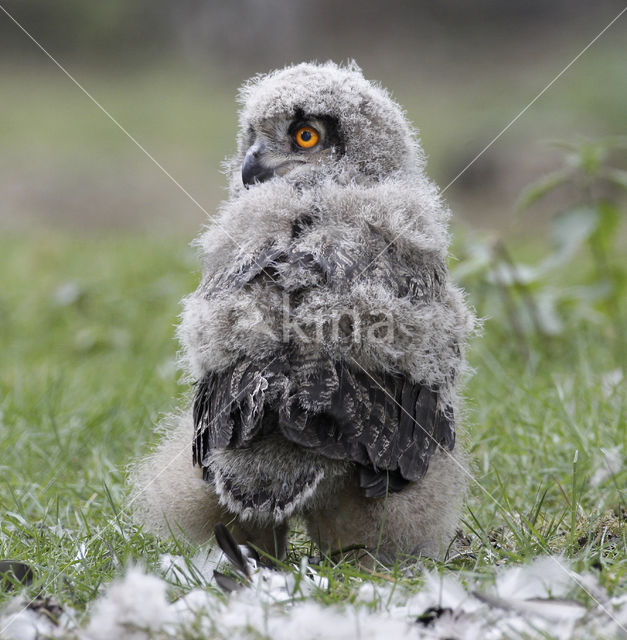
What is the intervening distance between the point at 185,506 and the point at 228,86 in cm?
1888

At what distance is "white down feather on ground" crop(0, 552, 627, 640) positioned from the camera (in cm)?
209

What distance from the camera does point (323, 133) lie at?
9.62 ft

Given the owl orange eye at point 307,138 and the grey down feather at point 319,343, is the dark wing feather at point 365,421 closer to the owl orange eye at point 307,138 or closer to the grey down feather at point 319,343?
the grey down feather at point 319,343

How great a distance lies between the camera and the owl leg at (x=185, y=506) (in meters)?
2.73

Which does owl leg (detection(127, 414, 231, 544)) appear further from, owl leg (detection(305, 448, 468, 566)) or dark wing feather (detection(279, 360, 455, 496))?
dark wing feather (detection(279, 360, 455, 496))

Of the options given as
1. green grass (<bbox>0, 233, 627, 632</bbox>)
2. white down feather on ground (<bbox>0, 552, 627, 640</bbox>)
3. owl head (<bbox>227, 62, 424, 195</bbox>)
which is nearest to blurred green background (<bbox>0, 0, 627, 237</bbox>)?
green grass (<bbox>0, 233, 627, 632</bbox>)

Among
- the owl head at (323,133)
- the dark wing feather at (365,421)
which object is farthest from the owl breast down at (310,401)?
the owl head at (323,133)

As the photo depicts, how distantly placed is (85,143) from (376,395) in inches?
575

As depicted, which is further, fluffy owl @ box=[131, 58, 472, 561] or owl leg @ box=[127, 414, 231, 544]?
owl leg @ box=[127, 414, 231, 544]

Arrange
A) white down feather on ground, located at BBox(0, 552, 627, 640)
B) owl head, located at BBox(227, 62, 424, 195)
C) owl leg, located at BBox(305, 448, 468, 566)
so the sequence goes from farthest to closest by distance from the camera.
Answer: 1. owl head, located at BBox(227, 62, 424, 195)
2. owl leg, located at BBox(305, 448, 468, 566)
3. white down feather on ground, located at BBox(0, 552, 627, 640)

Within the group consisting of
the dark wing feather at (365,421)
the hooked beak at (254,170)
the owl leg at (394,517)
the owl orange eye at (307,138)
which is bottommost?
the owl leg at (394,517)

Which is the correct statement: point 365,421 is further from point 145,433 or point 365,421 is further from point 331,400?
point 145,433

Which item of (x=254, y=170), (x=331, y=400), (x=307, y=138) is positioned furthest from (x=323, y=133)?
(x=331, y=400)

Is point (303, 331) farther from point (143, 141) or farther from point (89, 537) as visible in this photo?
point (143, 141)
